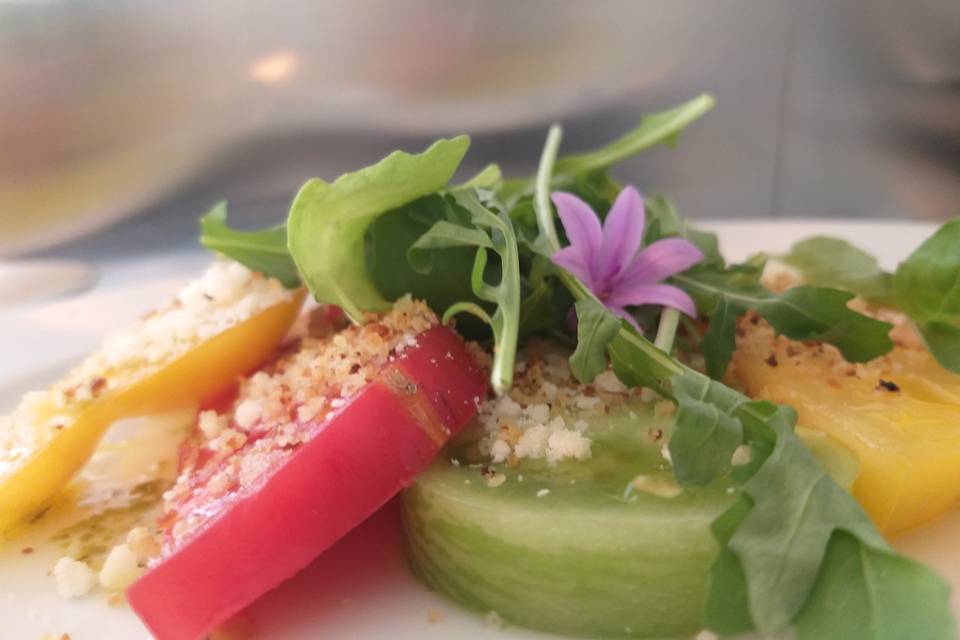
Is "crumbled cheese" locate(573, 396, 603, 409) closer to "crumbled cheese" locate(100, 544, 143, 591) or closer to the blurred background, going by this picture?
"crumbled cheese" locate(100, 544, 143, 591)

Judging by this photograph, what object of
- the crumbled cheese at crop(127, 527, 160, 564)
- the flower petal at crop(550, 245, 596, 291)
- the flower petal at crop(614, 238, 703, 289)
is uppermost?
the flower petal at crop(550, 245, 596, 291)

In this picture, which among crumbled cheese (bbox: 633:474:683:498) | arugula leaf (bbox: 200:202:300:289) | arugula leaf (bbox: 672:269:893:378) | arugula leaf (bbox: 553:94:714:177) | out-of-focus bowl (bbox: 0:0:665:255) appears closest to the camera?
crumbled cheese (bbox: 633:474:683:498)

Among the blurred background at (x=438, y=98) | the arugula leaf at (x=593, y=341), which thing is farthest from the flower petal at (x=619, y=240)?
the blurred background at (x=438, y=98)

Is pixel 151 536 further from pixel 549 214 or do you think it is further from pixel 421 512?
pixel 549 214

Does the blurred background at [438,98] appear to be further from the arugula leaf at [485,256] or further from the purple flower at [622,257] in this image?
the arugula leaf at [485,256]

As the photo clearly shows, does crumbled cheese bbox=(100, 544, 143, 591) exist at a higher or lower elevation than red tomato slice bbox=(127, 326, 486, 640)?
lower

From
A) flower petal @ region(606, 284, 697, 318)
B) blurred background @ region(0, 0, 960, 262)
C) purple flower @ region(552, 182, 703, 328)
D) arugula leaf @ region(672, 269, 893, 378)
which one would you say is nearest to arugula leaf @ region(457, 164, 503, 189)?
purple flower @ region(552, 182, 703, 328)

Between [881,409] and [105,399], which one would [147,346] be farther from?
[881,409]
